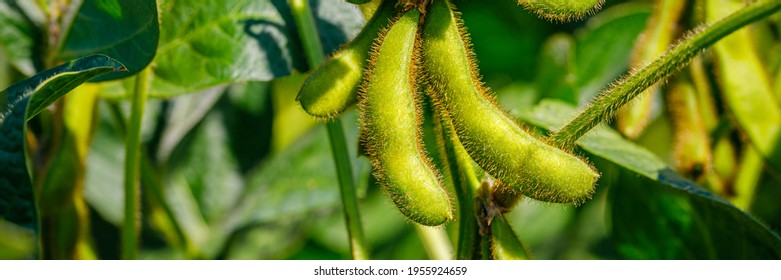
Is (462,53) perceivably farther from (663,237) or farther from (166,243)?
(166,243)

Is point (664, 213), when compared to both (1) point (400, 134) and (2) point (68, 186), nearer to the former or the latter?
(1) point (400, 134)

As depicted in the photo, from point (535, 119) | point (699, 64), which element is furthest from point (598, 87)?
point (535, 119)

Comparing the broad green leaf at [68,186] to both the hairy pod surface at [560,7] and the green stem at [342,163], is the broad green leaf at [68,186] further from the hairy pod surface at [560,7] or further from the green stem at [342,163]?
the hairy pod surface at [560,7]

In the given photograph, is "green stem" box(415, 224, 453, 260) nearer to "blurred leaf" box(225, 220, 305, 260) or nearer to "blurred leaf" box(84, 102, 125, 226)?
"blurred leaf" box(225, 220, 305, 260)

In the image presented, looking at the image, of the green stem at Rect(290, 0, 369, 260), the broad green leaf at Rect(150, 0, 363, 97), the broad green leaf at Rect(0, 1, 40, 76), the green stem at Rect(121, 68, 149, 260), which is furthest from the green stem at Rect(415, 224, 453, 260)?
the broad green leaf at Rect(0, 1, 40, 76)

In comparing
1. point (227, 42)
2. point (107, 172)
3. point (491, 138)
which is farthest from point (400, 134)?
point (107, 172)
